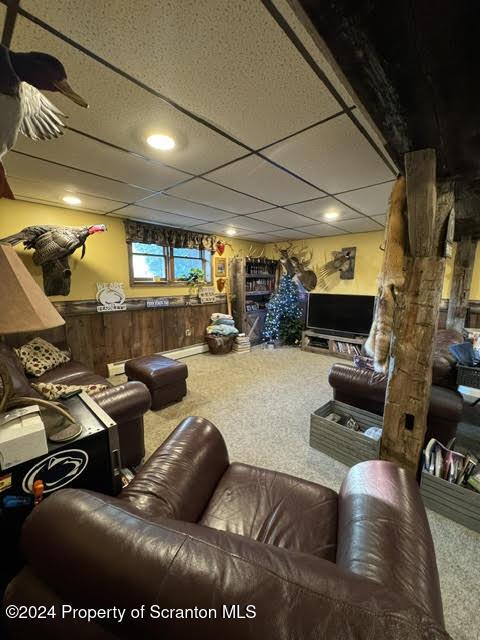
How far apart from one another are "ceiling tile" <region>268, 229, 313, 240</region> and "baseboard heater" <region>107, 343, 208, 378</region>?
8.40 ft

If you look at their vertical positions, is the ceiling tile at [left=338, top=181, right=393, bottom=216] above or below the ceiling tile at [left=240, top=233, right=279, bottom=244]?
below

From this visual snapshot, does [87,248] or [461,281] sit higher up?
[87,248]

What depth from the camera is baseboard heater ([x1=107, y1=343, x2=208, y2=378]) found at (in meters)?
3.65

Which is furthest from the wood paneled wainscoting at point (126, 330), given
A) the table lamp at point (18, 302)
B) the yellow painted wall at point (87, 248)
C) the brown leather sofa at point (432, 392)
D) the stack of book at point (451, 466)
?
the stack of book at point (451, 466)

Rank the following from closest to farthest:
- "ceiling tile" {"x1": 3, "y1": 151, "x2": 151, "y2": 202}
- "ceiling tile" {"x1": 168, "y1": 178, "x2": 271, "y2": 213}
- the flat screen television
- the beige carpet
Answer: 1. the beige carpet
2. "ceiling tile" {"x1": 3, "y1": 151, "x2": 151, "y2": 202}
3. "ceiling tile" {"x1": 168, "y1": 178, "x2": 271, "y2": 213}
4. the flat screen television

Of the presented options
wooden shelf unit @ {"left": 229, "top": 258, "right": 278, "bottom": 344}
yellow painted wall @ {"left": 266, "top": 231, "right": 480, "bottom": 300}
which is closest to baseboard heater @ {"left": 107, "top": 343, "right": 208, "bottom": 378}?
wooden shelf unit @ {"left": 229, "top": 258, "right": 278, "bottom": 344}

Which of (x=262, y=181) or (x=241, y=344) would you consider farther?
(x=241, y=344)

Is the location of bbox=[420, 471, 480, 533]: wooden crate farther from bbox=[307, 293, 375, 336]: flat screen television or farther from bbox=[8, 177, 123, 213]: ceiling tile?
bbox=[8, 177, 123, 213]: ceiling tile

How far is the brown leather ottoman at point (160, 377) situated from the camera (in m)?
2.59

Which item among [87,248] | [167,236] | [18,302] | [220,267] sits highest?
[167,236]

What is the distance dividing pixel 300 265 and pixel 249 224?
182cm

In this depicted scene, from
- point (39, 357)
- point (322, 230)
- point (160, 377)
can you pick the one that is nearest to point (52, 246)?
point (39, 357)

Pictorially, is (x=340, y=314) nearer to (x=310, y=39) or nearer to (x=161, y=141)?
(x=161, y=141)

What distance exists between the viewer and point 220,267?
493 cm
